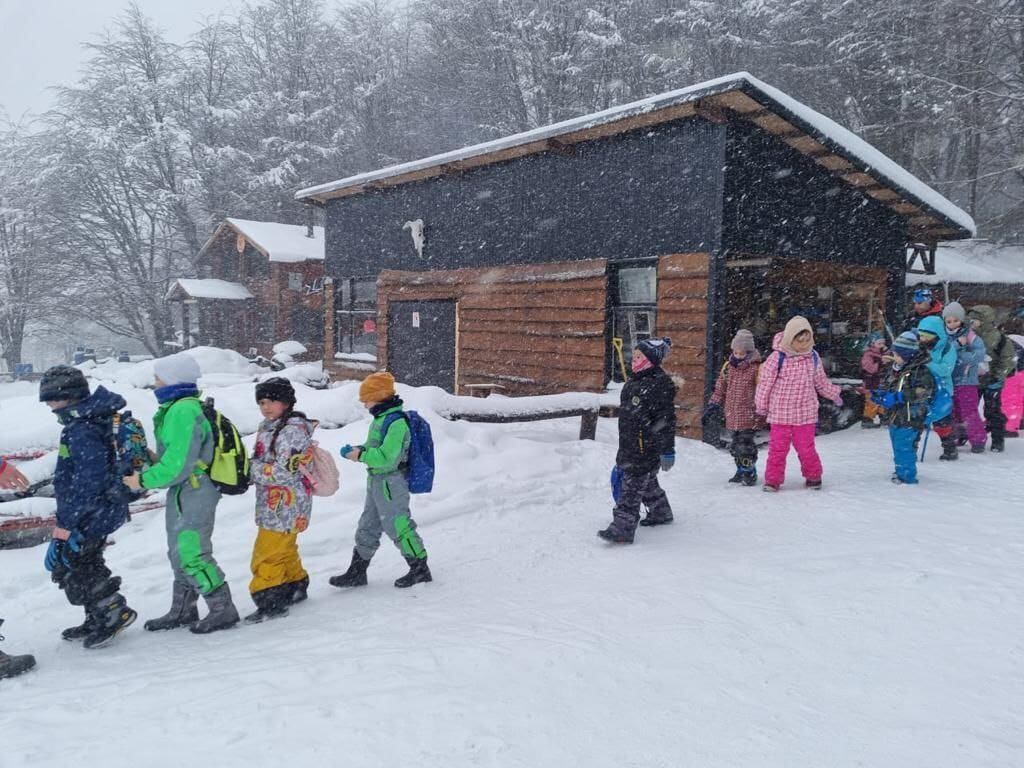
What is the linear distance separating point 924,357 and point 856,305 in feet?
26.7

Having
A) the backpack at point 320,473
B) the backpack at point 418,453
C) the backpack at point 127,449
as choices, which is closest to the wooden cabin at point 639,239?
the backpack at point 418,453

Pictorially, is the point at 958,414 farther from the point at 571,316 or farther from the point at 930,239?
the point at 930,239

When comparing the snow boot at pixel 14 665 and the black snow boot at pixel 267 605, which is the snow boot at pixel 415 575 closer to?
the black snow boot at pixel 267 605

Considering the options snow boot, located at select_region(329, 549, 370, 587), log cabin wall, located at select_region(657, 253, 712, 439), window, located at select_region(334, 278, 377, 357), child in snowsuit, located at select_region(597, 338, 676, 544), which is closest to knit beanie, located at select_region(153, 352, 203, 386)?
snow boot, located at select_region(329, 549, 370, 587)

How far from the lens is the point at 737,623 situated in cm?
373

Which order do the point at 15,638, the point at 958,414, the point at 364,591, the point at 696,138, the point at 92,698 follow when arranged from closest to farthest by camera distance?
the point at 92,698 < the point at 15,638 < the point at 364,591 < the point at 958,414 < the point at 696,138

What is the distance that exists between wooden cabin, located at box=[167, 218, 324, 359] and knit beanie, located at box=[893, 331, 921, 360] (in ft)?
68.9

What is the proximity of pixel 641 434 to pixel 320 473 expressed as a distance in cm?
245

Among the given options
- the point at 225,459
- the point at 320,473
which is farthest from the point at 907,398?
the point at 225,459

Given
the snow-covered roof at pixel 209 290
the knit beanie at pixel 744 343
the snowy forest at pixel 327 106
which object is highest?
the snowy forest at pixel 327 106

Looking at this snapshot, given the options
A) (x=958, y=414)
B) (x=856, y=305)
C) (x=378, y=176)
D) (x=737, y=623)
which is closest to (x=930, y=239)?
(x=856, y=305)

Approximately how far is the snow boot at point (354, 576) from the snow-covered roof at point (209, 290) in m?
23.7

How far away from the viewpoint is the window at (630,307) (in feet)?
33.7

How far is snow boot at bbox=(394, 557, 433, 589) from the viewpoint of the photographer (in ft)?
14.9
